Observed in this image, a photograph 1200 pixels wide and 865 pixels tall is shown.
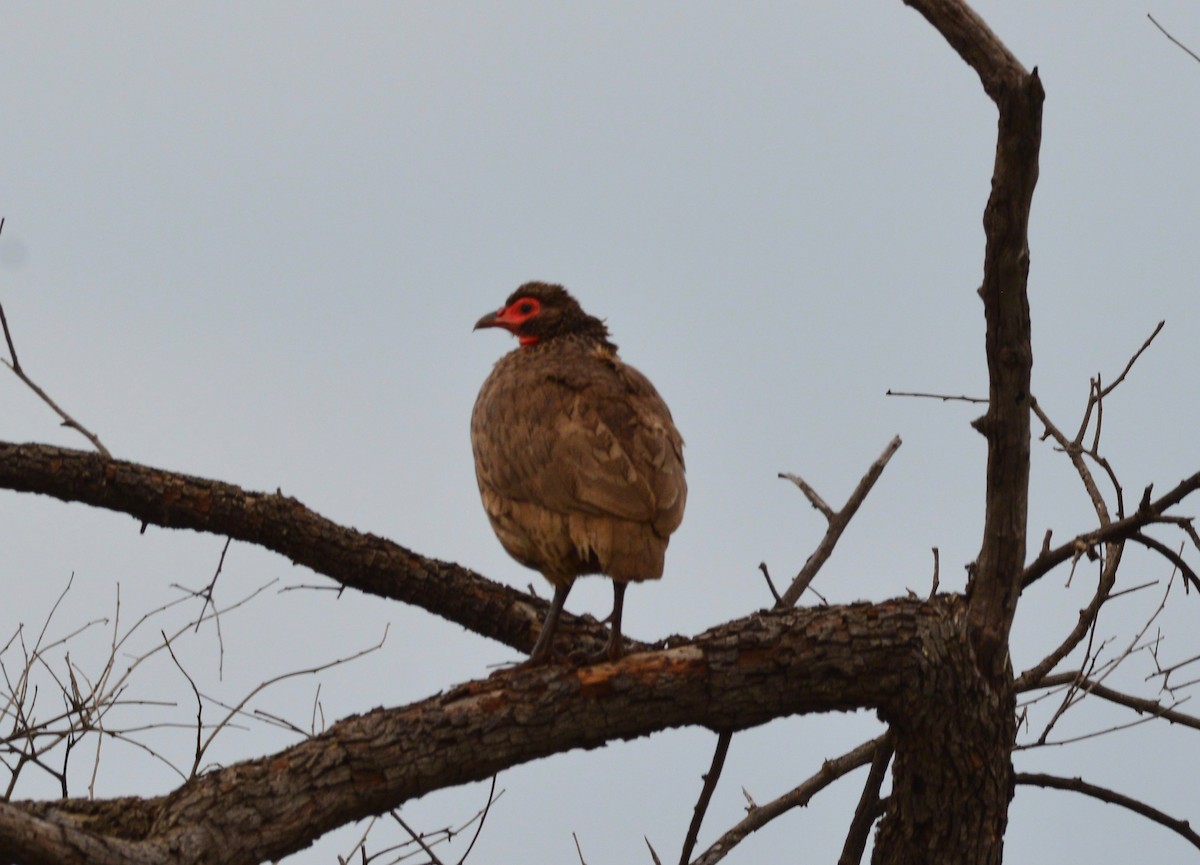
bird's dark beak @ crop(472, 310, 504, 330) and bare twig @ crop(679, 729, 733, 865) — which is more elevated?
bird's dark beak @ crop(472, 310, 504, 330)

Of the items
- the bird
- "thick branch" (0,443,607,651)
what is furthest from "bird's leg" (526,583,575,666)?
"thick branch" (0,443,607,651)

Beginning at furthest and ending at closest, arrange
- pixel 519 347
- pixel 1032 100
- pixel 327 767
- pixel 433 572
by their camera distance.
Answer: pixel 519 347 → pixel 433 572 → pixel 327 767 → pixel 1032 100

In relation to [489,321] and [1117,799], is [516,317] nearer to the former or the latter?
[489,321]

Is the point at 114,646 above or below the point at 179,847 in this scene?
above

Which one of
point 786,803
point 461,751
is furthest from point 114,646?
point 786,803

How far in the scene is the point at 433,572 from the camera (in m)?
5.96

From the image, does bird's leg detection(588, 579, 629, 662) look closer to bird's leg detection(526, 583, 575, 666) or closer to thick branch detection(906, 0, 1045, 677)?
bird's leg detection(526, 583, 575, 666)

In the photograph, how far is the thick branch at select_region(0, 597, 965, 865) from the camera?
4227 mm

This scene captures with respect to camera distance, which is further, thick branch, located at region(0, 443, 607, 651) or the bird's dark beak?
the bird's dark beak

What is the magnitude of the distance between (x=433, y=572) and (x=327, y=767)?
5.85ft

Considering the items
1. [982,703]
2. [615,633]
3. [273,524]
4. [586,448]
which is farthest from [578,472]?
[982,703]

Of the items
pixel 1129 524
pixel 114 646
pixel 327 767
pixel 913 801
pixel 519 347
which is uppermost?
pixel 519 347

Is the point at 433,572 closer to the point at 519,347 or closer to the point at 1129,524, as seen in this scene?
the point at 519,347

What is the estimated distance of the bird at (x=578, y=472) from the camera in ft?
16.8
